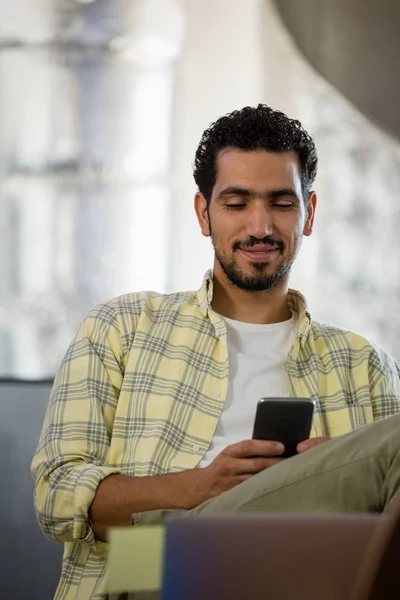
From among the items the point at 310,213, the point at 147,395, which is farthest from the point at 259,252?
the point at 147,395

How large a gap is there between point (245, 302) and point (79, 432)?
1.47 ft

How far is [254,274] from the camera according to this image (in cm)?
168

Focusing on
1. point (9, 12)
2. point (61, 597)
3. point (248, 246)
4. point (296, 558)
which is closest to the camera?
point (296, 558)

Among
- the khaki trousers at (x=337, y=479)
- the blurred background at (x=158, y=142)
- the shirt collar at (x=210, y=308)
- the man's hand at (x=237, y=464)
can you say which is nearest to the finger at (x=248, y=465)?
the man's hand at (x=237, y=464)

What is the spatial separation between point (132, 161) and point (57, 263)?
0.31 metres

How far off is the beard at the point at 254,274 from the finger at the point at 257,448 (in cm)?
45

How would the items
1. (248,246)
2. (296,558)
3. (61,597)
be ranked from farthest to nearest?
(248,246)
(61,597)
(296,558)

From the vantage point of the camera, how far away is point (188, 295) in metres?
1.75

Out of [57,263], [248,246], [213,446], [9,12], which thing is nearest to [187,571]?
[213,446]

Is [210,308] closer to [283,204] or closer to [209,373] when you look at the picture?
[209,373]

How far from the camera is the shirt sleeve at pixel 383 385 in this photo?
1.69 m

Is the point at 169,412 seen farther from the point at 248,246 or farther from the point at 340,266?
the point at 340,266

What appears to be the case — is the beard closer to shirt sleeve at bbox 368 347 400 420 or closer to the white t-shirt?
the white t-shirt

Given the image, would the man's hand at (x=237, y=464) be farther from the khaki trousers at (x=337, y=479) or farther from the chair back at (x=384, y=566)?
the chair back at (x=384, y=566)
